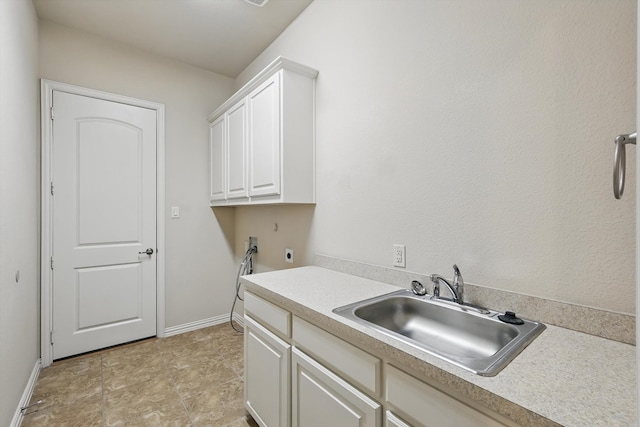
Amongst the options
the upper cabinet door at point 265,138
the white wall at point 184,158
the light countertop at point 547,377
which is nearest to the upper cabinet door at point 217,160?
the white wall at point 184,158

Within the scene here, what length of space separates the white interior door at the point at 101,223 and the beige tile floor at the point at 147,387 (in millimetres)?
275

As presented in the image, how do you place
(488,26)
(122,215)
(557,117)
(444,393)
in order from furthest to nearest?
(122,215), (488,26), (557,117), (444,393)

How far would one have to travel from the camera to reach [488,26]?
122 centimetres

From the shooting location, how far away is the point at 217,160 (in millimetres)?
2955

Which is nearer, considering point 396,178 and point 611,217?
point 611,217

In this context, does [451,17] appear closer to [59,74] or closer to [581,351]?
[581,351]

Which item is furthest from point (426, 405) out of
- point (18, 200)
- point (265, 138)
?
point (18, 200)

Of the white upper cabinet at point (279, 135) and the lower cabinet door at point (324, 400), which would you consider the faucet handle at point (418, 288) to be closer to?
the lower cabinet door at point (324, 400)

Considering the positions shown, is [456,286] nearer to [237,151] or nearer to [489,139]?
[489,139]

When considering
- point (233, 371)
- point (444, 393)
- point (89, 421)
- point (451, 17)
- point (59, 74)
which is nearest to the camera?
point (444, 393)

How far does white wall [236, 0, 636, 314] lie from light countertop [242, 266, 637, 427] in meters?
0.22

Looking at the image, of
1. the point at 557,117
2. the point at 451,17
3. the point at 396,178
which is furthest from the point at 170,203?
the point at 557,117

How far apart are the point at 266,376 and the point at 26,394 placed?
1690mm

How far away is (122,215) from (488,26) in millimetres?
2997
